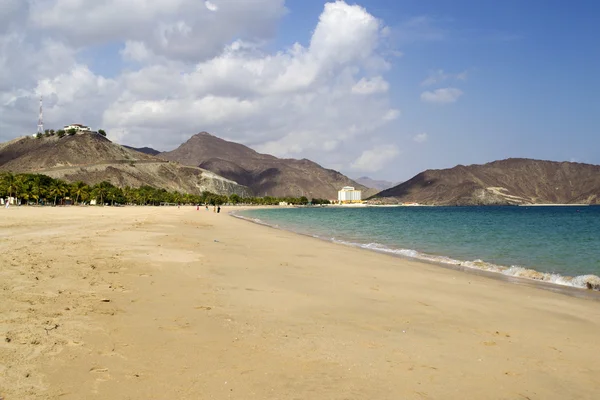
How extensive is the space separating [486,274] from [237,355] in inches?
598

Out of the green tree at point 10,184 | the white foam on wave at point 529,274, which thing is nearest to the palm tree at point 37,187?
the green tree at point 10,184

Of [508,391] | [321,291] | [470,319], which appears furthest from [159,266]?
[508,391]

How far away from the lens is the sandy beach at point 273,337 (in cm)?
531

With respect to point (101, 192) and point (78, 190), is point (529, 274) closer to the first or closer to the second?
point (78, 190)

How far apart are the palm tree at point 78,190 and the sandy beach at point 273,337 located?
11983 centimetres

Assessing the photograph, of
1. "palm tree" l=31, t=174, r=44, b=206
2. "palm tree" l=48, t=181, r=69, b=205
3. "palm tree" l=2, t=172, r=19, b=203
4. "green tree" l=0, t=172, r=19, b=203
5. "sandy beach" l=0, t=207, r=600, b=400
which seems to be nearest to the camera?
"sandy beach" l=0, t=207, r=600, b=400

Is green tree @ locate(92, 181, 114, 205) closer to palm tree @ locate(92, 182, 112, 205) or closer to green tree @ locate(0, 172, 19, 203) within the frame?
→ palm tree @ locate(92, 182, 112, 205)

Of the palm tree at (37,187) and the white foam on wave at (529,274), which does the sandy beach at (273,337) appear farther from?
the palm tree at (37,187)

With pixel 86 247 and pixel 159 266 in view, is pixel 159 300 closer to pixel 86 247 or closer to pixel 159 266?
pixel 159 266

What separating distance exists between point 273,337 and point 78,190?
130388 millimetres

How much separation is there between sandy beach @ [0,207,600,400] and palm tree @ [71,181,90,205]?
393 ft

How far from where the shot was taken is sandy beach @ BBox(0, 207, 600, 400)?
5312mm

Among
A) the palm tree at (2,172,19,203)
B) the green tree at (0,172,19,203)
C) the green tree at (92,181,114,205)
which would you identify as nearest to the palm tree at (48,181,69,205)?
the green tree at (0,172,19,203)

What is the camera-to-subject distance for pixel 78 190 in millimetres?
120438
